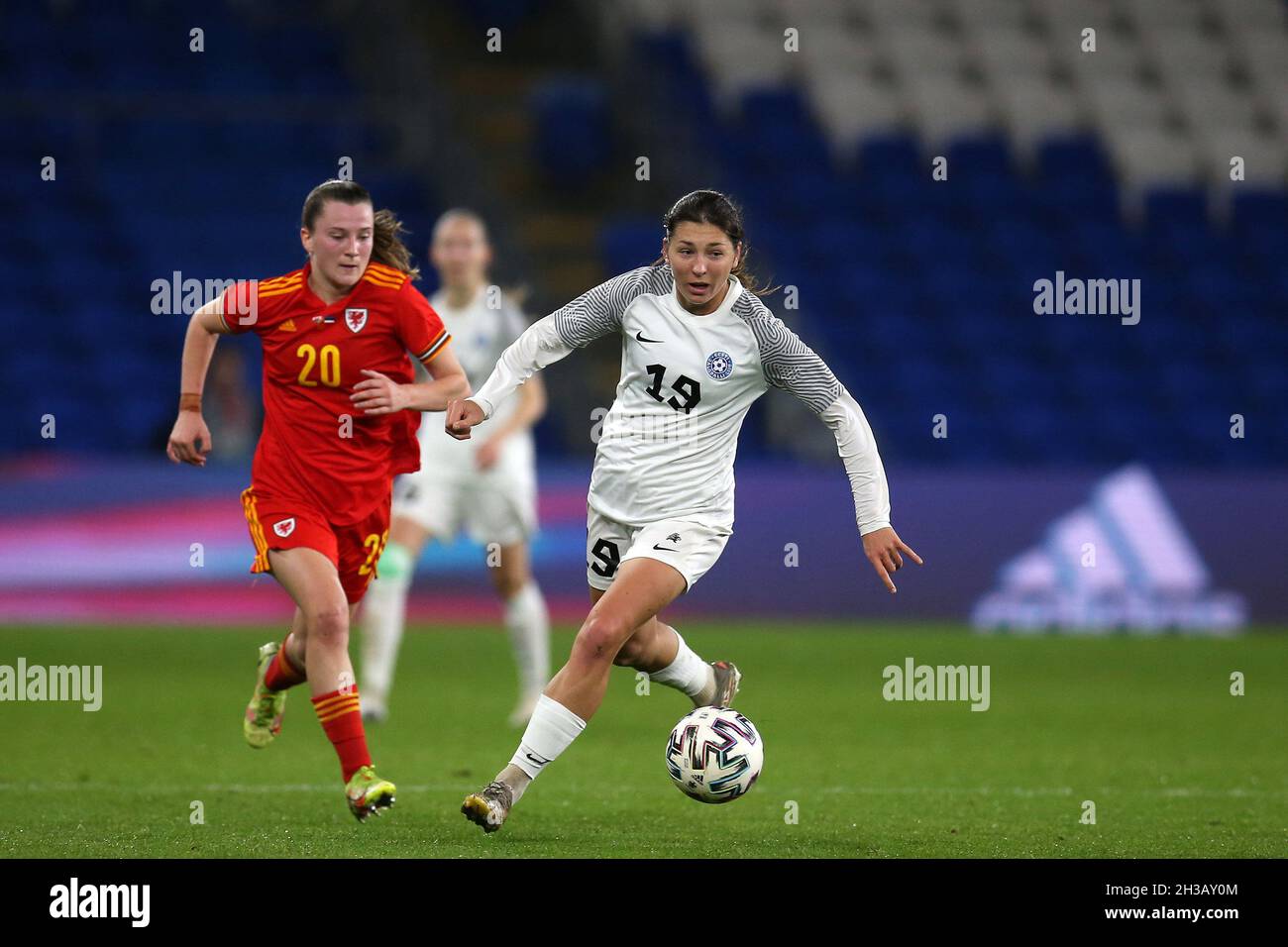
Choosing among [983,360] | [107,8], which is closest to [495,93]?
[107,8]

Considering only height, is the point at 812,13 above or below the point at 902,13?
below

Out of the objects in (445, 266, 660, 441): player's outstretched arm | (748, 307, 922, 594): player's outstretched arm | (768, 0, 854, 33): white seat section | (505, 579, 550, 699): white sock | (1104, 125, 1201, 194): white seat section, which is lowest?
(505, 579, 550, 699): white sock

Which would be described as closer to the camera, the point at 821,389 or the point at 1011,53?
the point at 821,389

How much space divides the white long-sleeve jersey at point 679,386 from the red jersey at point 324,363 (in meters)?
0.48

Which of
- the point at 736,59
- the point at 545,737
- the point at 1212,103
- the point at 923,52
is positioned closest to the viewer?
the point at 545,737

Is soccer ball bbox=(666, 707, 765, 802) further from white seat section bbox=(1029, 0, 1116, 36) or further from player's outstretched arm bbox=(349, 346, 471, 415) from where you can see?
Result: white seat section bbox=(1029, 0, 1116, 36)

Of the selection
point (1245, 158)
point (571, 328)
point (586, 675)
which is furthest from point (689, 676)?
point (1245, 158)

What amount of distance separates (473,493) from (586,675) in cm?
424

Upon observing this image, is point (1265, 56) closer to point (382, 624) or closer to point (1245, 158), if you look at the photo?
point (1245, 158)

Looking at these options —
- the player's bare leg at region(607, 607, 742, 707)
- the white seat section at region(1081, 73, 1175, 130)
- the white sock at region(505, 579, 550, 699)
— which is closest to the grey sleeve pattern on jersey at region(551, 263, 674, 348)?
the player's bare leg at region(607, 607, 742, 707)

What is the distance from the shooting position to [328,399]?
7.14m

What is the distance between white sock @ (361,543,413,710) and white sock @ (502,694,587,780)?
377cm

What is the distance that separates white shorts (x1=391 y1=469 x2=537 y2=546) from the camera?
10.7 metres

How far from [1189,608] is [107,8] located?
13.2 meters
